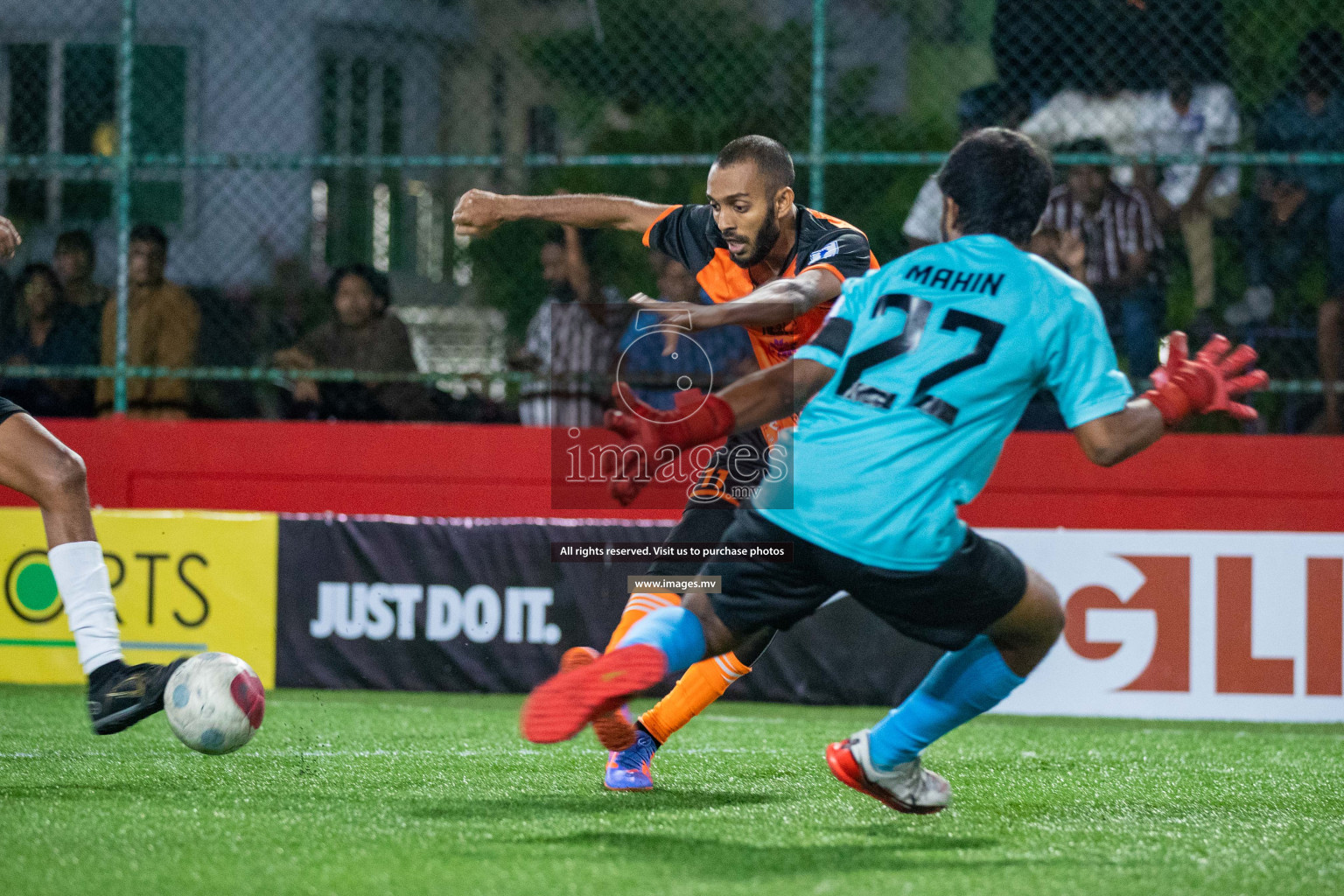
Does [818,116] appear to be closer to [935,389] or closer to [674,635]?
[935,389]

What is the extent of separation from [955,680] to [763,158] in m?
1.72

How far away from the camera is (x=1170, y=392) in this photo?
379 cm

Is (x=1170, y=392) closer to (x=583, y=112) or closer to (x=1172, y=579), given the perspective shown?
(x=1172, y=579)

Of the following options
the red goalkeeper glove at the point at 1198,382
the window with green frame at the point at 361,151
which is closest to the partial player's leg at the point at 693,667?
the red goalkeeper glove at the point at 1198,382

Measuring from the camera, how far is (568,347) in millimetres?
8422

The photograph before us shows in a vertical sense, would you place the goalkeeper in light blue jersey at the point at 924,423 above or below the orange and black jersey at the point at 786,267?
below

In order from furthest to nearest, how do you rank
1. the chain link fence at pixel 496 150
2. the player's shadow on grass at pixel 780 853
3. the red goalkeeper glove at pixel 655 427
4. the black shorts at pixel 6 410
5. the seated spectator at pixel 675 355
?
the chain link fence at pixel 496 150 < the seated spectator at pixel 675 355 < the black shorts at pixel 6 410 < the player's shadow on grass at pixel 780 853 < the red goalkeeper glove at pixel 655 427

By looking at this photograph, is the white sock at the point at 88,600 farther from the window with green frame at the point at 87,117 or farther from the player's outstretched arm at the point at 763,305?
the window with green frame at the point at 87,117

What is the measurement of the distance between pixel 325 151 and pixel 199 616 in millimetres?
5356

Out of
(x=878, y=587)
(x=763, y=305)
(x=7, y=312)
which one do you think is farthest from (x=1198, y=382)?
(x=7, y=312)

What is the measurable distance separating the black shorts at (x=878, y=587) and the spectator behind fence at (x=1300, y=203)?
5071 mm

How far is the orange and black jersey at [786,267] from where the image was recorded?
4.55m

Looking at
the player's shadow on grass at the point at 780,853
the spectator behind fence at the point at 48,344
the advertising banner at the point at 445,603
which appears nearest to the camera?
the player's shadow on grass at the point at 780,853

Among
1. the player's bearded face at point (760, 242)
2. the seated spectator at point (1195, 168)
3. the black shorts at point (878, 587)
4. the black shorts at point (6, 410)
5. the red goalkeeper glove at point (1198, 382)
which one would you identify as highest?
the seated spectator at point (1195, 168)
